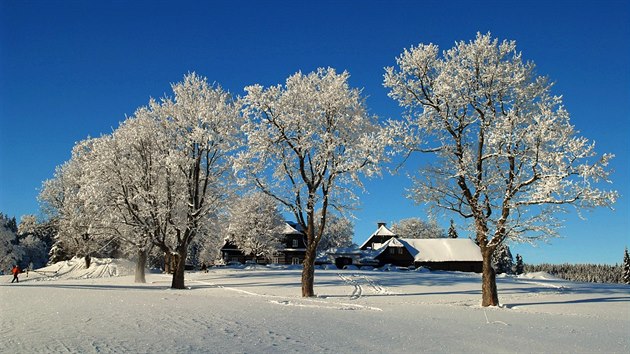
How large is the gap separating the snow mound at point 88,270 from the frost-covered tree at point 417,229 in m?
72.1

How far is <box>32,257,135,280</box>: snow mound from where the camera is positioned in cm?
5319

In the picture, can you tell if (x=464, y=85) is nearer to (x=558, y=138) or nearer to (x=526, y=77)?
(x=526, y=77)

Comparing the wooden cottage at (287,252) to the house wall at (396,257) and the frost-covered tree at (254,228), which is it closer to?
the frost-covered tree at (254,228)

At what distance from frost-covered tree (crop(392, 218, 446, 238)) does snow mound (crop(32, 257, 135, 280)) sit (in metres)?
72.1

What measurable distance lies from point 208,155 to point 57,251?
4739 centimetres

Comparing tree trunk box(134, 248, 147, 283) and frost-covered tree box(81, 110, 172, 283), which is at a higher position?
frost-covered tree box(81, 110, 172, 283)

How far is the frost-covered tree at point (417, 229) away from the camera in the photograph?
115m

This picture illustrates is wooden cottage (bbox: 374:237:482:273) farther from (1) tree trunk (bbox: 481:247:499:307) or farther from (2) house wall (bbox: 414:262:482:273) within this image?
(1) tree trunk (bbox: 481:247:499:307)

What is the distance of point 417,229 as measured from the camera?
116m

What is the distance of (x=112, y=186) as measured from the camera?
32406 millimetres

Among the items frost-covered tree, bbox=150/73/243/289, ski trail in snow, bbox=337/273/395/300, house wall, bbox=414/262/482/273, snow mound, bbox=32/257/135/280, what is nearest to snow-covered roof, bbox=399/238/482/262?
house wall, bbox=414/262/482/273

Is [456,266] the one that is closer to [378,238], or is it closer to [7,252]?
[378,238]

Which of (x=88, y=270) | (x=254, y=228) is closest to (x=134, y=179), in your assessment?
(x=88, y=270)

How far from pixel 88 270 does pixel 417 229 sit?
3115 inches
